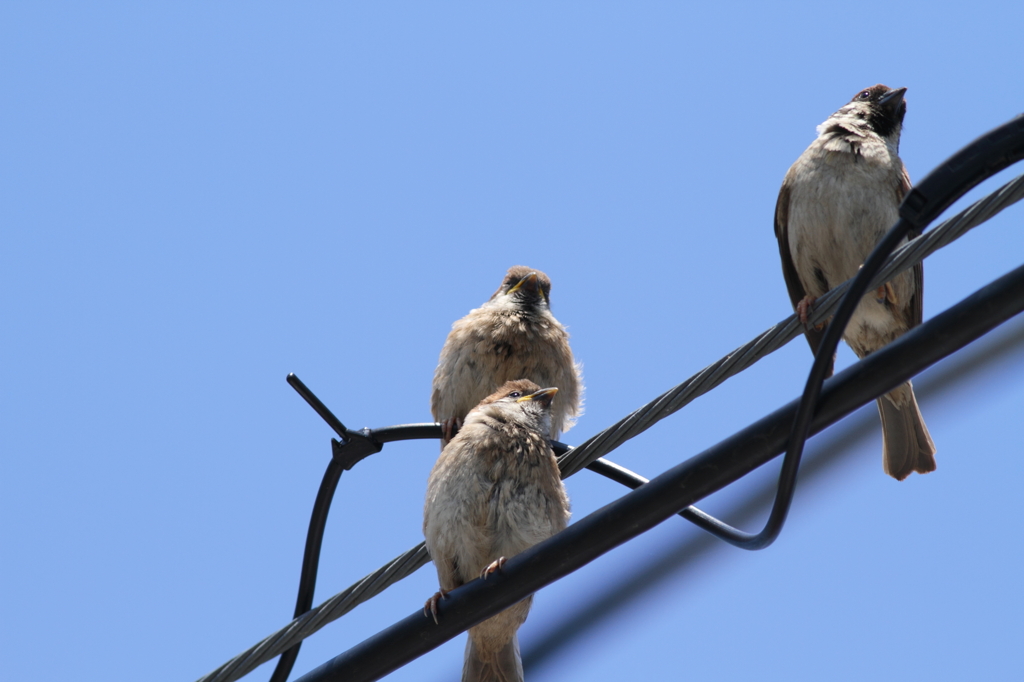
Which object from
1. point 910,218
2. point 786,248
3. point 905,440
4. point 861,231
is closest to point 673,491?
point 910,218

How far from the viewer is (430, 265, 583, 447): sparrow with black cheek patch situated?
19.4ft

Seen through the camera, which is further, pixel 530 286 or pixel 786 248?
pixel 530 286

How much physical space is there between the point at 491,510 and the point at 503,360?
2180 mm

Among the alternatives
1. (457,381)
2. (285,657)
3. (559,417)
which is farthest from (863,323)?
(285,657)

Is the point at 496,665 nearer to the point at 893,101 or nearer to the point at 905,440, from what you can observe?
the point at 905,440

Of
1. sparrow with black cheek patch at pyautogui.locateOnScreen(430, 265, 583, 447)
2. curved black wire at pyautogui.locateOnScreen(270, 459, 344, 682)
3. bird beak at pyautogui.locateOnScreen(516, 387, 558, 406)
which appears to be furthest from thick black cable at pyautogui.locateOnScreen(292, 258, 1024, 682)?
sparrow with black cheek patch at pyautogui.locateOnScreen(430, 265, 583, 447)

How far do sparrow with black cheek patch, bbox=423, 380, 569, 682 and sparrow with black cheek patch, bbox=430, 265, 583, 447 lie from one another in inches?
65.0

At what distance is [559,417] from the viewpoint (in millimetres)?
6141

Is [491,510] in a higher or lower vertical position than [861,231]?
lower

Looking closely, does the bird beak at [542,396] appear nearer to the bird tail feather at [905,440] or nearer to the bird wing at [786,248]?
the bird wing at [786,248]

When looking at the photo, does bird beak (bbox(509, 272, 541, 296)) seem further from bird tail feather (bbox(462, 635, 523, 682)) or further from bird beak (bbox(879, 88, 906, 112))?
bird tail feather (bbox(462, 635, 523, 682))

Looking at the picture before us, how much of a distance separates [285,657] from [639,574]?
141 centimetres

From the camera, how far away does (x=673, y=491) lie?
225cm

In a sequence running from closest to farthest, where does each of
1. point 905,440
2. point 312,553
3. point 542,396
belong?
point 312,553 < point 542,396 < point 905,440
